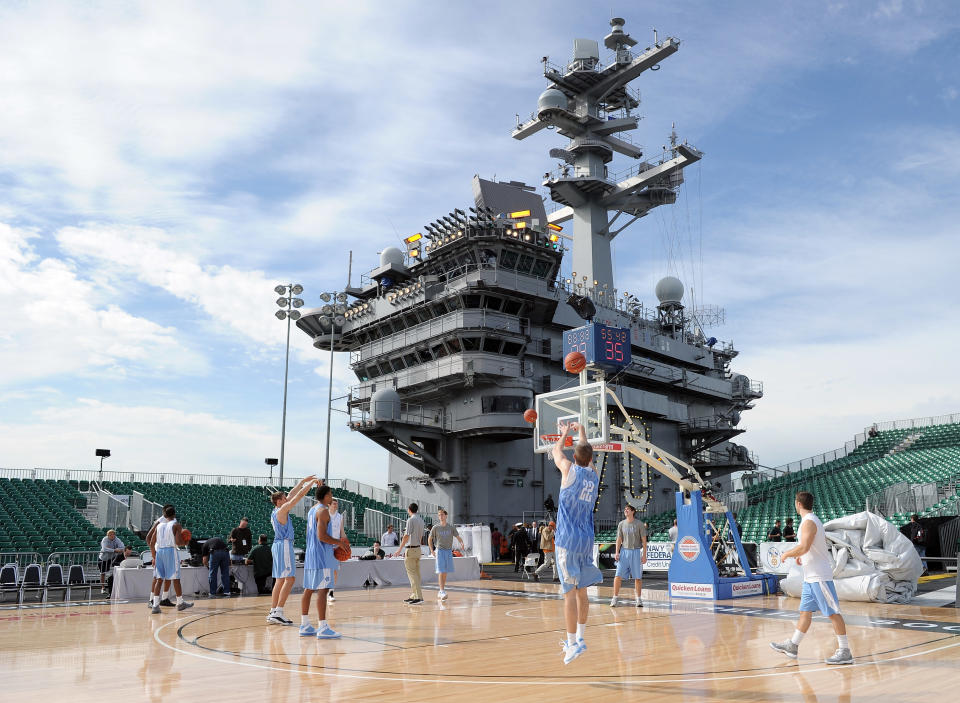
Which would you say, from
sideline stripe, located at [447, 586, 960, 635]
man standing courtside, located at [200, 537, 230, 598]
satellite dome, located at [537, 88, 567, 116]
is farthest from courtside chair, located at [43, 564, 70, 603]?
satellite dome, located at [537, 88, 567, 116]

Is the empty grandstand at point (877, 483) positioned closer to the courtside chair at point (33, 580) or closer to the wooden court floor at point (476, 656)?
the wooden court floor at point (476, 656)

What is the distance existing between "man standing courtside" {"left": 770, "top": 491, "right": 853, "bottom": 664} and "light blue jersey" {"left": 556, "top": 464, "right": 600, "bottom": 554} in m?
2.51

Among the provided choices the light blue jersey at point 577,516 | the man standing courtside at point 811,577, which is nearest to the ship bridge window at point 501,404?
the man standing courtside at point 811,577

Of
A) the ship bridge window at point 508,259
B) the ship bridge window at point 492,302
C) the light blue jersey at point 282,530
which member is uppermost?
the ship bridge window at point 508,259

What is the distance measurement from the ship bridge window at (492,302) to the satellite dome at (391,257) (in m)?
7.22

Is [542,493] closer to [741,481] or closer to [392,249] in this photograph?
[392,249]

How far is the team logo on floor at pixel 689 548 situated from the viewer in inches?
613

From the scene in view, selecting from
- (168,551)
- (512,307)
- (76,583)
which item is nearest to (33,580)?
(76,583)

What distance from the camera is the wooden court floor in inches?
270

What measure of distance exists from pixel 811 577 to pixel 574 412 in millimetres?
9562

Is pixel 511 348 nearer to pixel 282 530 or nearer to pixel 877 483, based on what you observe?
pixel 877 483

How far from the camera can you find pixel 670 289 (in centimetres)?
5034

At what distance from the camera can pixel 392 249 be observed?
4297 cm

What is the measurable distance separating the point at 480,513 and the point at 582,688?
31.6 meters
